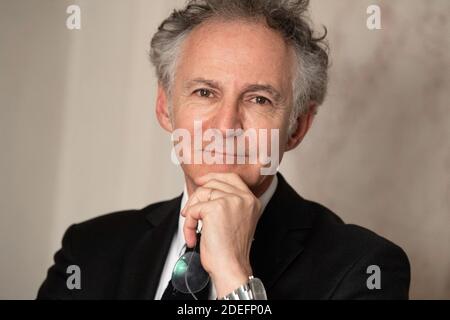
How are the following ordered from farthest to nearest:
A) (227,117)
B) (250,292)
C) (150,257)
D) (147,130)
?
1. (147,130)
2. (150,257)
3. (227,117)
4. (250,292)

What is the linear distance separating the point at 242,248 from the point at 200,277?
0.23 m

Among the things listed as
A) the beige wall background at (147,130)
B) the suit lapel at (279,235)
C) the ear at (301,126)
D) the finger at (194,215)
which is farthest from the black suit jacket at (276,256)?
the beige wall background at (147,130)

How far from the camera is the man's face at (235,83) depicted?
5.54 feet

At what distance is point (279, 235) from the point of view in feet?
5.90

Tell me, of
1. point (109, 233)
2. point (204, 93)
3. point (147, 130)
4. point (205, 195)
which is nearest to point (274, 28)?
point (204, 93)

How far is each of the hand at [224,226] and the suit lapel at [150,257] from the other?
33cm

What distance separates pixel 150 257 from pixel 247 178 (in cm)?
43

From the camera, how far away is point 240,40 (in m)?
1.72

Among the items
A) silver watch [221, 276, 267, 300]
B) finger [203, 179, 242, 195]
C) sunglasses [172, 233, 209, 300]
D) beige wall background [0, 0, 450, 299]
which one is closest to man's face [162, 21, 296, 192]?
finger [203, 179, 242, 195]

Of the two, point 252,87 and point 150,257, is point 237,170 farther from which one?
point 150,257

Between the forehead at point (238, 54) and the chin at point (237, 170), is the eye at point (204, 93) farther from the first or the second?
the chin at point (237, 170)

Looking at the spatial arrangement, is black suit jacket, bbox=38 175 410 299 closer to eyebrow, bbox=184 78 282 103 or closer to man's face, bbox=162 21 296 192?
man's face, bbox=162 21 296 192
